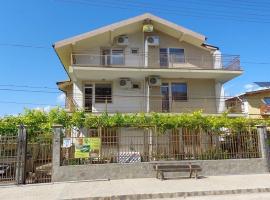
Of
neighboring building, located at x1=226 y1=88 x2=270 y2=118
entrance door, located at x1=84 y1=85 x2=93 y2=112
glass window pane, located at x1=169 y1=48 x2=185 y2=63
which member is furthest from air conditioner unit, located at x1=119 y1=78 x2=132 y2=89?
neighboring building, located at x1=226 y1=88 x2=270 y2=118

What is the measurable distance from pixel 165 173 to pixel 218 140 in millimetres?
3378

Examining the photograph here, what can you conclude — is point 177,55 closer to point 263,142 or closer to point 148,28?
point 148,28

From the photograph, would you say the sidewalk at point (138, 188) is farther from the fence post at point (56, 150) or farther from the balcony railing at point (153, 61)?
the balcony railing at point (153, 61)

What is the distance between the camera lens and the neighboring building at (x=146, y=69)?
21.6 meters

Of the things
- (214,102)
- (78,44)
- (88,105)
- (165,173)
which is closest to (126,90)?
(88,105)

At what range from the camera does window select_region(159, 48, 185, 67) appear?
75.4 feet

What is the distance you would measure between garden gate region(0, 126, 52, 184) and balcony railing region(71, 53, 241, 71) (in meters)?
9.03

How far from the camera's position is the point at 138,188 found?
11266 mm

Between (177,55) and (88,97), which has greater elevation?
(177,55)

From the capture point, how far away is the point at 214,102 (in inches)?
895

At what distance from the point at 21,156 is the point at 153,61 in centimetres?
1264

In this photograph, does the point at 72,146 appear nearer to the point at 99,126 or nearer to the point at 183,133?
the point at 99,126

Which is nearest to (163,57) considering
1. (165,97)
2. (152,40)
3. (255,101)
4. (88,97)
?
(152,40)

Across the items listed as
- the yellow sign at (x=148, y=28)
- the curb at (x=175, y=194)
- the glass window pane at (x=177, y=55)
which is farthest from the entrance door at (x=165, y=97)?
the curb at (x=175, y=194)
